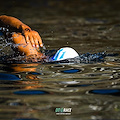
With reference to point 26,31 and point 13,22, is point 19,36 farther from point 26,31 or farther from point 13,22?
point 26,31

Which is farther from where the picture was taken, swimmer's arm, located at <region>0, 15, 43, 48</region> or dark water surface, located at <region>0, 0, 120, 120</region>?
swimmer's arm, located at <region>0, 15, 43, 48</region>

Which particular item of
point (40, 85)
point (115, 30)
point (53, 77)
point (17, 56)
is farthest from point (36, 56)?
point (115, 30)

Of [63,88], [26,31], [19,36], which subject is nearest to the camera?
[63,88]

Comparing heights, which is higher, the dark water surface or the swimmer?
the swimmer

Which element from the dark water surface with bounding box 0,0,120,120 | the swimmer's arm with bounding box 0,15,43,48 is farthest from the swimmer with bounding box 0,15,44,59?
the dark water surface with bounding box 0,0,120,120

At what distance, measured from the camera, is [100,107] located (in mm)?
3822

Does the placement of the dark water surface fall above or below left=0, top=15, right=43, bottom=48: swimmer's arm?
below

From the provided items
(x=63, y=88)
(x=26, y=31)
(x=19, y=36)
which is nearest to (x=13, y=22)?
(x=19, y=36)

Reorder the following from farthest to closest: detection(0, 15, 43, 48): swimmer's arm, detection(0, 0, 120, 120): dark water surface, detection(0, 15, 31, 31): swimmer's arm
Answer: detection(0, 15, 31, 31): swimmer's arm, detection(0, 15, 43, 48): swimmer's arm, detection(0, 0, 120, 120): dark water surface

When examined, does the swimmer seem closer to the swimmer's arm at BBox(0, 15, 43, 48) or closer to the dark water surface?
the swimmer's arm at BBox(0, 15, 43, 48)

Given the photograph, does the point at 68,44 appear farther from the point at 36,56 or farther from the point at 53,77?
the point at 53,77

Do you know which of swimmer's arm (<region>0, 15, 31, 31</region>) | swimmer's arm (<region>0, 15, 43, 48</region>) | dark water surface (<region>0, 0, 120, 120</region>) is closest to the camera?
dark water surface (<region>0, 0, 120, 120</region>)

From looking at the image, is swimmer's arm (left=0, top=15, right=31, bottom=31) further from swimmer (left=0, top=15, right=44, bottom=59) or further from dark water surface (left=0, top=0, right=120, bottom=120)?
dark water surface (left=0, top=0, right=120, bottom=120)

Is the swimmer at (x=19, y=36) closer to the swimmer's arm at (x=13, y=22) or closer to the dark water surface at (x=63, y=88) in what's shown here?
the swimmer's arm at (x=13, y=22)
